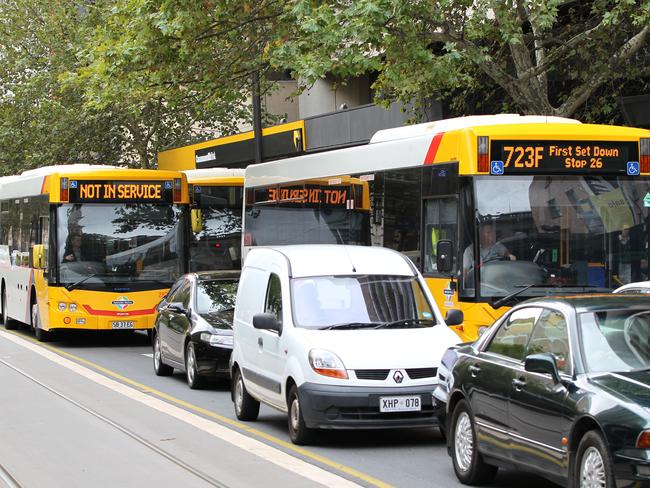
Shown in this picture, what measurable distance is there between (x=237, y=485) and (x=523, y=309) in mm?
2520

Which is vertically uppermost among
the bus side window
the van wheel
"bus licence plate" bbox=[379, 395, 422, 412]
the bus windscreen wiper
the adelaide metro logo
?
the bus side window

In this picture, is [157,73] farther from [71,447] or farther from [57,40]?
[57,40]

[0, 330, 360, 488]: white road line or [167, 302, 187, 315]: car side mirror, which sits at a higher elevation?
[167, 302, 187, 315]: car side mirror

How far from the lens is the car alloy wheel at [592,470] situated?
720 centimetres

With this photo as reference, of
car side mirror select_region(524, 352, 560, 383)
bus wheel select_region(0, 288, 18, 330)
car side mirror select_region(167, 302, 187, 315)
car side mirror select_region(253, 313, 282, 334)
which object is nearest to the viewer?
car side mirror select_region(524, 352, 560, 383)

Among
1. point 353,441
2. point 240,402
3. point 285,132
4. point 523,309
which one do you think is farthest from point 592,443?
point 285,132

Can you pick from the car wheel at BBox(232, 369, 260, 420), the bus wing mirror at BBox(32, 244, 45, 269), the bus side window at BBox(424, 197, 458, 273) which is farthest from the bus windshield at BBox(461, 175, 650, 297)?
the bus wing mirror at BBox(32, 244, 45, 269)

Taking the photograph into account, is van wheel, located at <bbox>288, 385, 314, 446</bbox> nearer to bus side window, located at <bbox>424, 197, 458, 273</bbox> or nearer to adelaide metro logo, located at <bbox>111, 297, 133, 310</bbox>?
bus side window, located at <bbox>424, 197, 458, 273</bbox>

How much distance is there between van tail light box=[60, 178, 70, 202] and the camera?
23500 mm

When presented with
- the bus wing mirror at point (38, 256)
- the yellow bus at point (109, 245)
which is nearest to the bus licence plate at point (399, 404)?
the yellow bus at point (109, 245)

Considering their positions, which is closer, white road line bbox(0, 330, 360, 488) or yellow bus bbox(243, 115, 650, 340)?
white road line bbox(0, 330, 360, 488)

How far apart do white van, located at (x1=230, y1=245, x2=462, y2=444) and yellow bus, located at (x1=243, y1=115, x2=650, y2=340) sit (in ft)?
6.17

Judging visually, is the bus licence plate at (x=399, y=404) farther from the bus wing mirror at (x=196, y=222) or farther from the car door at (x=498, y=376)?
the bus wing mirror at (x=196, y=222)

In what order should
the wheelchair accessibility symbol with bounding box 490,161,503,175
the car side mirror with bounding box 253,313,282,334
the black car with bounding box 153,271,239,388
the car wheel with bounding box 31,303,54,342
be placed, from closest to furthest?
the car side mirror with bounding box 253,313,282,334 < the wheelchair accessibility symbol with bounding box 490,161,503,175 < the black car with bounding box 153,271,239,388 < the car wheel with bounding box 31,303,54,342
